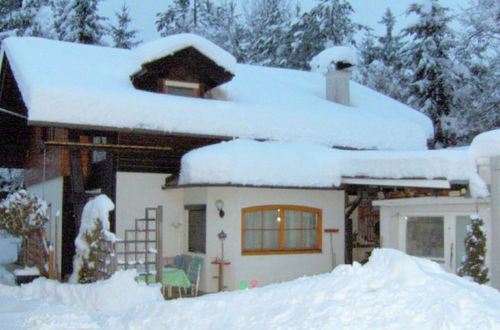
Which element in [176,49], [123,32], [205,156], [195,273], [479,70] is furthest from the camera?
[123,32]

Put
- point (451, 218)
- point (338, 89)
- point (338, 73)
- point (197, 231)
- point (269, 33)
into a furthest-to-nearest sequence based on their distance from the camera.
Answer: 1. point (269, 33)
2. point (338, 73)
3. point (338, 89)
4. point (197, 231)
5. point (451, 218)

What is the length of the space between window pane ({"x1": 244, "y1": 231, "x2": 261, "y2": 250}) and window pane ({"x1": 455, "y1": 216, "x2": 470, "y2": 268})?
3.79 m

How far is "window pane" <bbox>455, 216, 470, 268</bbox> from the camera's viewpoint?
1130 centimetres

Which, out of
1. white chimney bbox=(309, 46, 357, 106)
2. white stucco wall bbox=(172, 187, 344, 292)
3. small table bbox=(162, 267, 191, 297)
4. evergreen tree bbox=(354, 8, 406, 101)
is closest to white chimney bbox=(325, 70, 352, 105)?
white chimney bbox=(309, 46, 357, 106)

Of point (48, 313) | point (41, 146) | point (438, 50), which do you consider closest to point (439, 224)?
point (48, 313)

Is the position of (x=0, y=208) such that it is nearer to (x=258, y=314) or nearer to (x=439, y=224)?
(x=258, y=314)

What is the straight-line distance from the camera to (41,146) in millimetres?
15523

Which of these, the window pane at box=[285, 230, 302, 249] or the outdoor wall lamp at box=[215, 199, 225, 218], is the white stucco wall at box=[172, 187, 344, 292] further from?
the window pane at box=[285, 230, 302, 249]

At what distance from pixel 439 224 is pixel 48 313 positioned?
23.2 ft

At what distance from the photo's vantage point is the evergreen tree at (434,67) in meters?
23.2

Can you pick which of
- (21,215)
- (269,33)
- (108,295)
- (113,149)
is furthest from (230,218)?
(269,33)

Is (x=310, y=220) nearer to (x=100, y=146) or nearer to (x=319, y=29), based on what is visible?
(x=100, y=146)

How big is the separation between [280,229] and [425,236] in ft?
9.46

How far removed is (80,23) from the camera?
87.0 ft
